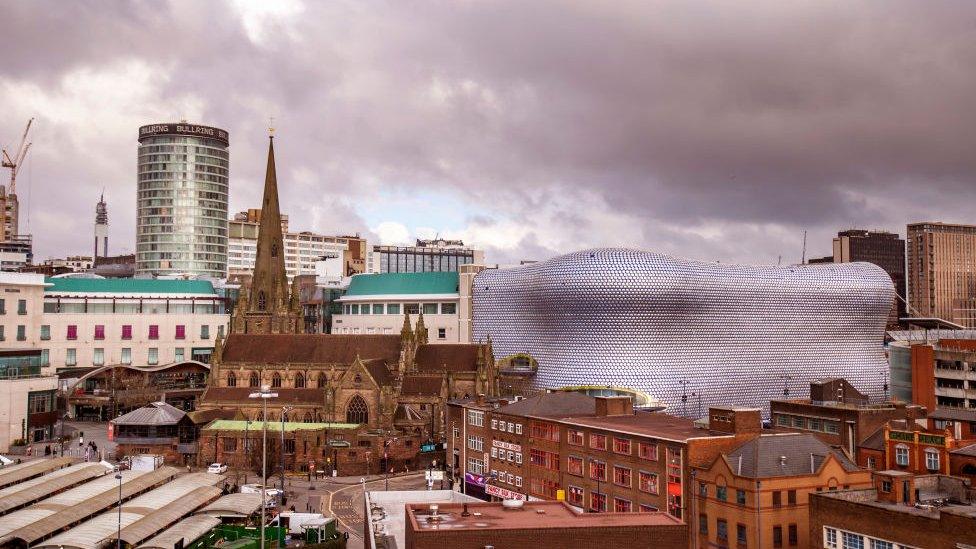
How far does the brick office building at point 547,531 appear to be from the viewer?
40438mm

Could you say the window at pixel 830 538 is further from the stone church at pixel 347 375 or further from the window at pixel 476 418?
the stone church at pixel 347 375

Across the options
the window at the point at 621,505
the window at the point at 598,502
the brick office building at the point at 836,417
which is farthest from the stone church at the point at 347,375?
the window at the point at 621,505

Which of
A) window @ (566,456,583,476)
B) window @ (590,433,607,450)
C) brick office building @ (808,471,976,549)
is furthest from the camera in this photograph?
window @ (566,456,583,476)

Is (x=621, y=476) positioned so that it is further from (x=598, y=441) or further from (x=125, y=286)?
(x=125, y=286)

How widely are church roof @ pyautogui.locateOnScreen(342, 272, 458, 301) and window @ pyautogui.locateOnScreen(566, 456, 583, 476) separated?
105 meters

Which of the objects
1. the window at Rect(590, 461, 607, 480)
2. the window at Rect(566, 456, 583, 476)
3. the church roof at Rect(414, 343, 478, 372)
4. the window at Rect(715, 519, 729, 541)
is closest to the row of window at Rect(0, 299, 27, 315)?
the church roof at Rect(414, 343, 478, 372)

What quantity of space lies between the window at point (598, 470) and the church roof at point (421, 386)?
42.3 metres

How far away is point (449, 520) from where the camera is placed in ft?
142

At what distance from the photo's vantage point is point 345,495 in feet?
307

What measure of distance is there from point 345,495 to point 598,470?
1149 inches

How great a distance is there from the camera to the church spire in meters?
141

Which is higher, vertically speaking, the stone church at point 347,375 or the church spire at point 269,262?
the church spire at point 269,262

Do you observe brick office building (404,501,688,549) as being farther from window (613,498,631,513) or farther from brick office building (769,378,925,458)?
brick office building (769,378,925,458)

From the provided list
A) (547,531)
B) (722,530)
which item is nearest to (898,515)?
(722,530)
